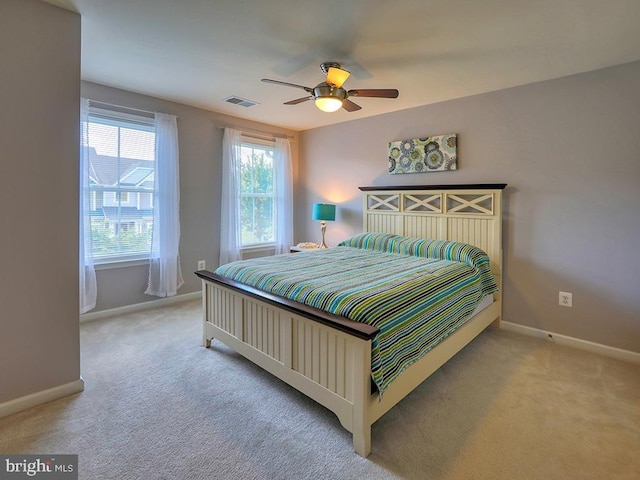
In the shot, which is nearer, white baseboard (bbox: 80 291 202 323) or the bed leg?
the bed leg

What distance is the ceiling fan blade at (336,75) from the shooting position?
2.35 m

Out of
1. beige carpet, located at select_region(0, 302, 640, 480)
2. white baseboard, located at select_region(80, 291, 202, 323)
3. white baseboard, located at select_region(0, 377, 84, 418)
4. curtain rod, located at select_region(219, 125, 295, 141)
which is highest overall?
curtain rod, located at select_region(219, 125, 295, 141)

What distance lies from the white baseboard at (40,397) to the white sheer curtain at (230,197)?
233cm

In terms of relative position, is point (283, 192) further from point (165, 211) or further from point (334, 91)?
point (334, 91)

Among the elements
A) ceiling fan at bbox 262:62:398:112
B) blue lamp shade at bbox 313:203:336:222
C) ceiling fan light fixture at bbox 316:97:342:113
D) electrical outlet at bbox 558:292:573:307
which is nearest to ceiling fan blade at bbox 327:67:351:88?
ceiling fan at bbox 262:62:398:112

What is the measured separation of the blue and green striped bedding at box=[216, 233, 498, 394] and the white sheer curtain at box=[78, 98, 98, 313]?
1494 millimetres

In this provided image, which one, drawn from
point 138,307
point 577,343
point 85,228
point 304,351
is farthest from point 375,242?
point 85,228

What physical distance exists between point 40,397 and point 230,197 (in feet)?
9.20

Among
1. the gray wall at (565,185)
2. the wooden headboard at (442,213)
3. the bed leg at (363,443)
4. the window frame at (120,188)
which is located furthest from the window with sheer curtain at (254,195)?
the bed leg at (363,443)

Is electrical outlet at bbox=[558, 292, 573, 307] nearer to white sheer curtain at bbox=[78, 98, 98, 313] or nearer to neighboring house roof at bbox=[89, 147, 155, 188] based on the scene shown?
neighboring house roof at bbox=[89, 147, 155, 188]

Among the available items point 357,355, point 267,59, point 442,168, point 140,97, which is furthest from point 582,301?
point 140,97

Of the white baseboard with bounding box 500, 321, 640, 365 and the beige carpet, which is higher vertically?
the white baseboard with bounding box 500, 321, 640, 365

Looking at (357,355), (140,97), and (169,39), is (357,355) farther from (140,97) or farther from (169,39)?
(140,97)

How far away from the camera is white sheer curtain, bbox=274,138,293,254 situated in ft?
15.9
